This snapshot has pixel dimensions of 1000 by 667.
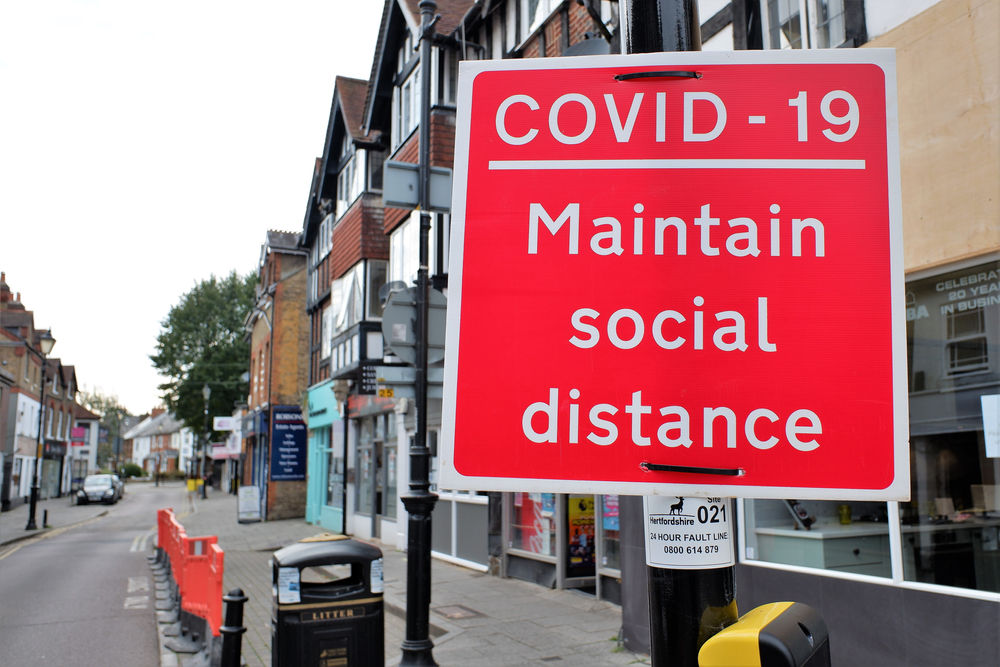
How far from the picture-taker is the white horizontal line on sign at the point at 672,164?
6.16ft

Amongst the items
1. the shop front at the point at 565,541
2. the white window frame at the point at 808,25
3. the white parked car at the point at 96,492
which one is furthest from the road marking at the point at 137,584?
the white parked car at the point at 96,492

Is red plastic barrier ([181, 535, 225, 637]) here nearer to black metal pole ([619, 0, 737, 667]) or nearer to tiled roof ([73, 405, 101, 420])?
black metal pole ([619, 0, 737, 667])

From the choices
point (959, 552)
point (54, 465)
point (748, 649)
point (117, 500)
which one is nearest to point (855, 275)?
point (748, 649)

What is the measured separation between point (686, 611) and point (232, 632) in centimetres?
506

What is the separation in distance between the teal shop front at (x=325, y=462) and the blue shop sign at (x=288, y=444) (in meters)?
0.68

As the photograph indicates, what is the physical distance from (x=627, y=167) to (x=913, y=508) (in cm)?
490

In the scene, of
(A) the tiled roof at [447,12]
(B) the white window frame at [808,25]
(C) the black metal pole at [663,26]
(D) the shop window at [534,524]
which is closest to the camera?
(C) the black metal pole at [663,26]

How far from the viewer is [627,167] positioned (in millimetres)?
1934

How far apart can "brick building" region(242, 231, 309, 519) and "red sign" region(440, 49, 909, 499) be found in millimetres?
26551

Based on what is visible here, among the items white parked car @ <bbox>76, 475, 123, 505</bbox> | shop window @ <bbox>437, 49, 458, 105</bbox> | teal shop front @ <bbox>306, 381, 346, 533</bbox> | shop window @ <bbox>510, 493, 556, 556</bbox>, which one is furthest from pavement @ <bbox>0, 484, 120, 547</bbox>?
shop window @ <bbox>437, 49, 458, 105</bbox>

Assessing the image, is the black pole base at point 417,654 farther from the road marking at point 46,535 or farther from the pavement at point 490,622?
the road marking at point 46,535

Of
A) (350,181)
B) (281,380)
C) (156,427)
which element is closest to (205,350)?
(281,380)

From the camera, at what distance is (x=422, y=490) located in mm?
7039

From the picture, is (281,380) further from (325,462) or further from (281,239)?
(281,239)
